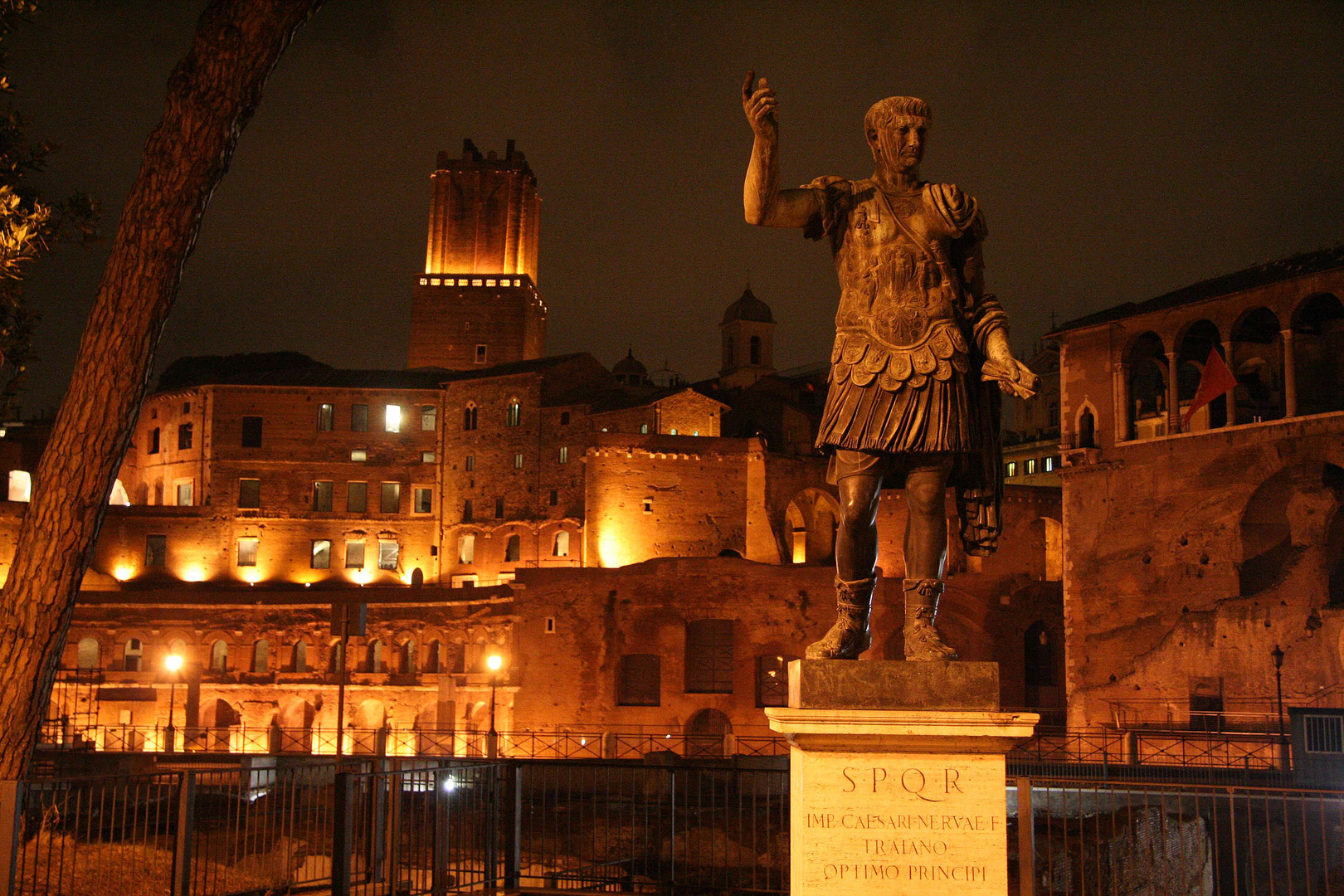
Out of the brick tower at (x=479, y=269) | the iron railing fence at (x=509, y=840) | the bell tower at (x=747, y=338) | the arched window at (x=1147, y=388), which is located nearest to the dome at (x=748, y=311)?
the bell tower at (x=747, y=338)

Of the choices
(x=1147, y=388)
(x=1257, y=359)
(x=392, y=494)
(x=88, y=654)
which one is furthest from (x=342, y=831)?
(x=1147, y=388)

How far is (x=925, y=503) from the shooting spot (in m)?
6.66

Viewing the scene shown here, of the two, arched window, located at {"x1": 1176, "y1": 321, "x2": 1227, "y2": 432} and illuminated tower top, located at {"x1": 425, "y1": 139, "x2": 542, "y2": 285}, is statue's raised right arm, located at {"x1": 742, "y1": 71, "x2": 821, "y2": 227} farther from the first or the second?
illuminated tower top, located at {"x1": 425, "y1": 139, "x2": 542, "y2": 285}

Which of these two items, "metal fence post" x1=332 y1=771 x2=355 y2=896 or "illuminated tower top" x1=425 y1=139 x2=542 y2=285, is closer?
"metal fence post" x1=332 y1=771 x2=355 y2=896

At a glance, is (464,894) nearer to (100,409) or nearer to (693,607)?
(100,409)

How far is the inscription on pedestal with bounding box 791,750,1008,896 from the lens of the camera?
235 inches

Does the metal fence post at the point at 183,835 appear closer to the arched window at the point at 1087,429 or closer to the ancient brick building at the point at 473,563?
the ancient brick building at the point at 473,563

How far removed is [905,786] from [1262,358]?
Answer: 1463 inches

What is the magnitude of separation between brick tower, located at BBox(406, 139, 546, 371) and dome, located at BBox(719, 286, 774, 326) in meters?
13.9

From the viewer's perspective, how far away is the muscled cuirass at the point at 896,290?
652 cm

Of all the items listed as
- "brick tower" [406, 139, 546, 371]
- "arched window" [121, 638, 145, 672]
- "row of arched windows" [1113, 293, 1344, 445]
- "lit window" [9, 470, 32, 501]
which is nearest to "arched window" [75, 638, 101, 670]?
"arched window" [121, 638, 145, 672]

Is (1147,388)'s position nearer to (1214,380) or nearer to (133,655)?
(1214,380)

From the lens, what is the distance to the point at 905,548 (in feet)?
22.0

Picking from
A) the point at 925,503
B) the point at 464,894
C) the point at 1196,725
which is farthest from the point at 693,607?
the point at 925,503
